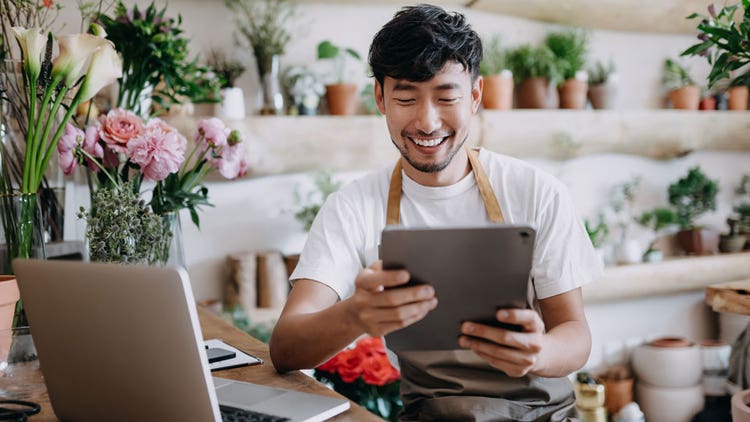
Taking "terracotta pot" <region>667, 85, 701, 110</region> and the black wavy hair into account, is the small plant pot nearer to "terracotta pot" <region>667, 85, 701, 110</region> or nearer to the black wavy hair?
"terracotta pot" <region>667, 85, 701, 110</region>

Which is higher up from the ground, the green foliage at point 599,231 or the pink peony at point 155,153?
the pink peony at point 155,153

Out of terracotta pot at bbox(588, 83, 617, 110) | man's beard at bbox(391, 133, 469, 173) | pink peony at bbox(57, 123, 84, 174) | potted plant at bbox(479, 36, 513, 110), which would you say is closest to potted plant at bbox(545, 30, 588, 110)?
terracotta pot at bbox(588, 83, 617, 110)

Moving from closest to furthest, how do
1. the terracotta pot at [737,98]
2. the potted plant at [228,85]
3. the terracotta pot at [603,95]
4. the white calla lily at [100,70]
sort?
the white calla lily at [100,70], the potted plant at [228,85], the terracotta pot at [603,95], the terracotta pot at [737,98]

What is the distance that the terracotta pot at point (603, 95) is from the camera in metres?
3.69

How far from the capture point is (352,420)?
1000 millimetres

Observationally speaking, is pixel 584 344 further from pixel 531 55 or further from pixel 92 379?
pixel 531 55

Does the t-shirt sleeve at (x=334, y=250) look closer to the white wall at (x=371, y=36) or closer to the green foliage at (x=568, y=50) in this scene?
the white wall at (x=371, y=36)

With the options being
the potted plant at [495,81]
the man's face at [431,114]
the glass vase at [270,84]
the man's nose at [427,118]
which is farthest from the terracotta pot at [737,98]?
the man's nose at [427,118]

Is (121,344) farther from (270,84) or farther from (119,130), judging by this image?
(270,84)

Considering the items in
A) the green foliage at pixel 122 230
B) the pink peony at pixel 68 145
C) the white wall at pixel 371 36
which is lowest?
the green foliage at pixel 122 230

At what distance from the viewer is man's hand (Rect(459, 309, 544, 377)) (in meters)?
0.99

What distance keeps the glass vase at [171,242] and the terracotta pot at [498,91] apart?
2.18m

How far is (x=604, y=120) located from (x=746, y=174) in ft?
4.40

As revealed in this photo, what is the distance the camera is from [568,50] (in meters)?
3.58
